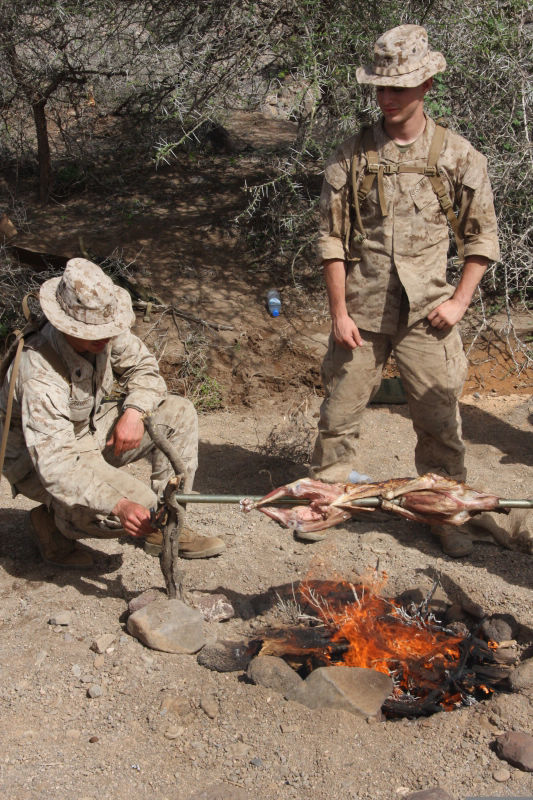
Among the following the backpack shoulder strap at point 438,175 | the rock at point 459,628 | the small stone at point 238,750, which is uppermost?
the backpack shoulder strap at point 438,175

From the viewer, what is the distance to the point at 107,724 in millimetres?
3330

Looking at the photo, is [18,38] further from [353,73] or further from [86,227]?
[353,73]

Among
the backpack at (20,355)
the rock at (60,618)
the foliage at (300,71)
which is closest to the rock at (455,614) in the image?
the rock at (60,618)

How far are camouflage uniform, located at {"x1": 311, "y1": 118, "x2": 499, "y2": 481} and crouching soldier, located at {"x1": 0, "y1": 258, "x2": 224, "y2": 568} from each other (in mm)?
921

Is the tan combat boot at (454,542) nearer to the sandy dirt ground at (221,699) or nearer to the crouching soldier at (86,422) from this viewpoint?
the sandy dirt ground at (221,699)

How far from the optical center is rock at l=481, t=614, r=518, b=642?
386cm

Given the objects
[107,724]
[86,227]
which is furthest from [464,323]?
[107,724]

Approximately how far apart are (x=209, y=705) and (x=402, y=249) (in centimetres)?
242

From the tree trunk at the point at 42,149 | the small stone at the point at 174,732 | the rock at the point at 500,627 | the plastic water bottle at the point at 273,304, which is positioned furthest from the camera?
the tree trunk at the point at 42,149

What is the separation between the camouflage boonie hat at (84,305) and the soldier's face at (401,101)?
1621 millimetres

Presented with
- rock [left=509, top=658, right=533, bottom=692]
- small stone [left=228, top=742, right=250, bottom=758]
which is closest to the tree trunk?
small stone [left=228, top=742, right=250, bottom=758]

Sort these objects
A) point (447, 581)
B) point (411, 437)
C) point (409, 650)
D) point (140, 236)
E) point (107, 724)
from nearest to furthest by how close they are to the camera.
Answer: point (107, 724), point (409, 650), point (447, 581), point (411, 437), point (140, 236)

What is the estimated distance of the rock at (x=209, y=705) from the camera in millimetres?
3375

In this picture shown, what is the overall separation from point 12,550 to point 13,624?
30.8 inches
